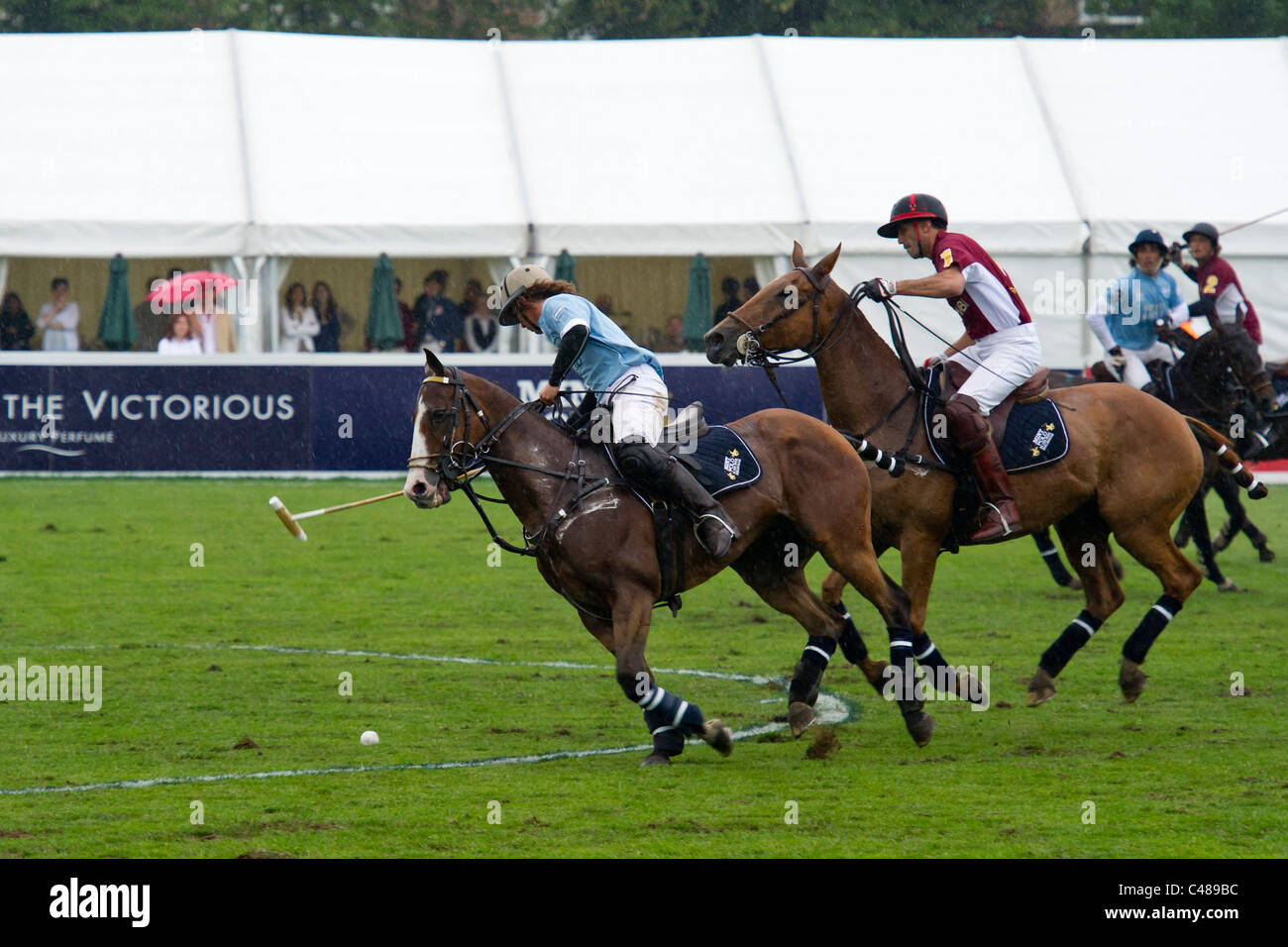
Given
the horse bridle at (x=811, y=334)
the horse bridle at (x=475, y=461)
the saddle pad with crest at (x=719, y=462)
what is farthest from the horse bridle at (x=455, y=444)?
the horse bridle at (x=811, y=334)

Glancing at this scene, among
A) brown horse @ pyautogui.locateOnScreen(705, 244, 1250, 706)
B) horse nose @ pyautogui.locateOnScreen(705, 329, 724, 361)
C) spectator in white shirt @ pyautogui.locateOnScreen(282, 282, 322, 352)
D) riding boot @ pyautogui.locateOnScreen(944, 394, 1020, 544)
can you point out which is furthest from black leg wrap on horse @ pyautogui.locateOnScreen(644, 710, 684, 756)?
spectator in white shirt @ pyautogui.locateOnScreen(282, 282, 322, 352)

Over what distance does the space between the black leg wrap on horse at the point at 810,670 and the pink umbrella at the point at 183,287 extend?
16.1m

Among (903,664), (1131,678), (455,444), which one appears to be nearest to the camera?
(455,444)

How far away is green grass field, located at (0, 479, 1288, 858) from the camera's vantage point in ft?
23.7

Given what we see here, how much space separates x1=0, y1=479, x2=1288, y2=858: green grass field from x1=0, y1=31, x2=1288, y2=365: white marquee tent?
8914 millimetres

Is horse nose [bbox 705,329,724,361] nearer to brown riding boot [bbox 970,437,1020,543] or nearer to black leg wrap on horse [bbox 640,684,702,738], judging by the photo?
brown riding boot [bbox 970,437,1020,543]

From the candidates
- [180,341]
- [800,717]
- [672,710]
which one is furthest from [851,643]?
[180,341]

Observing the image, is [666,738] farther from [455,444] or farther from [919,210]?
[919,210]

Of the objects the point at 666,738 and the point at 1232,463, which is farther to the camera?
the point at 1232,463

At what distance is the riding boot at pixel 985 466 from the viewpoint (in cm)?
973

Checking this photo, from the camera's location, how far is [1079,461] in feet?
33.2

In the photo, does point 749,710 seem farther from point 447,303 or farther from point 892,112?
point 892,112

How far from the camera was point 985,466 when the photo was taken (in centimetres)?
978

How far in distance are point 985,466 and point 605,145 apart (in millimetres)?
17173
